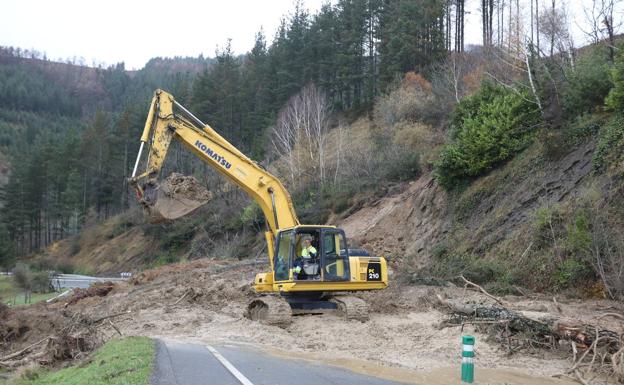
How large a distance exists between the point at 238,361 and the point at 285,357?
1.21 m

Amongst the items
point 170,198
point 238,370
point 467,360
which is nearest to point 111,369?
point 238,370

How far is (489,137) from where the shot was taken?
23.1 meters

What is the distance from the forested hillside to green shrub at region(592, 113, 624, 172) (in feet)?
0.23

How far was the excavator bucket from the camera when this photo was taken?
16.6 meters

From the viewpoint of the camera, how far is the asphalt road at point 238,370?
8766 mm

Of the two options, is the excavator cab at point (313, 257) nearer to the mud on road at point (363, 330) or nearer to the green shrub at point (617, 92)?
the mud on road at point (363, 330)

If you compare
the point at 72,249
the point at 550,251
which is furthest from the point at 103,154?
the point at 550,251

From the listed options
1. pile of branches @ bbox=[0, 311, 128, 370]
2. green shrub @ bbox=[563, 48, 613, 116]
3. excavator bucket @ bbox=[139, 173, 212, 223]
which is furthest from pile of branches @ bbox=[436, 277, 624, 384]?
green shrub @ bbox=[563, 48, 613, 116]

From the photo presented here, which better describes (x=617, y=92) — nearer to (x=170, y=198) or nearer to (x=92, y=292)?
(x=170, y=198)

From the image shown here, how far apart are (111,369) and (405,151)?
86.8ft

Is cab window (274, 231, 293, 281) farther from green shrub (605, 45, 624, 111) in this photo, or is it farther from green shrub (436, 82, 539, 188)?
green shrub (605, 45, 624, 111)

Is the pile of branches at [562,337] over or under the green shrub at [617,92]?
under

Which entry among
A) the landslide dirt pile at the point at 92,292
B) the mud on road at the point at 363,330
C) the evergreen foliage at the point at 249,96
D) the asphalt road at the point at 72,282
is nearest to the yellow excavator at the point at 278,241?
the mud on road at the point at 363,330

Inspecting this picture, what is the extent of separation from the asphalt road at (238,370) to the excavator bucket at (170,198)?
545 cm
